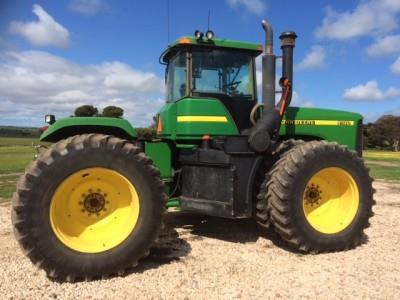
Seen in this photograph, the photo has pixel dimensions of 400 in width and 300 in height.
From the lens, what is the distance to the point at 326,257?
5.52m

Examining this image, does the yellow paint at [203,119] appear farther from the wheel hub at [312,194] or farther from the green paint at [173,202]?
the wheel hub at [312,194]

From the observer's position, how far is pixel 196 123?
5.90 meters

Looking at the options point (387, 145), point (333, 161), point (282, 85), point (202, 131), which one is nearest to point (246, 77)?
point (282, 85)

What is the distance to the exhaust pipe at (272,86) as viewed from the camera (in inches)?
235

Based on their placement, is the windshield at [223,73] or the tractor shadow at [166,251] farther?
the windshield at [223,73]

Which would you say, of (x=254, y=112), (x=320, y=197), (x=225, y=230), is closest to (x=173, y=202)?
(x=225, y=230)

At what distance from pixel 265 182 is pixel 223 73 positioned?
170 cm

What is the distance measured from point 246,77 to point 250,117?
0.59 m

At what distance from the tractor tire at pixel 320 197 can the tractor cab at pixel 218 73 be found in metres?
1.06

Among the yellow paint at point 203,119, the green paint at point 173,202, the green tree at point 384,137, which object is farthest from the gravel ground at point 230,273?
the green tree at point 384,137

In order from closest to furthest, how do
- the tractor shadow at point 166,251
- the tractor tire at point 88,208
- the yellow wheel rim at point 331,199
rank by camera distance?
the tractor tire at point 88,208, the tractor shadow at point 166,251, the yellow wheel rim at point 331,199

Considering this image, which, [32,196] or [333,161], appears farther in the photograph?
[333,161]

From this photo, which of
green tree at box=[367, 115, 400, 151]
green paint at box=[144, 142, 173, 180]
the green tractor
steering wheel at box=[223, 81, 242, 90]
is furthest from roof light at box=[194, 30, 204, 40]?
green tree at box=[367, 115, 400, 151]

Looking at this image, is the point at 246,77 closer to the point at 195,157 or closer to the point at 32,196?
the point at 195,157
